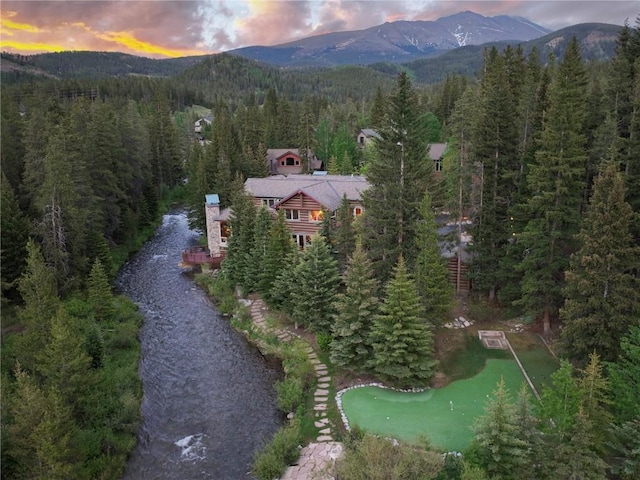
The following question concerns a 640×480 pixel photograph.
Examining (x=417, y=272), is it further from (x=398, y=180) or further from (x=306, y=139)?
(x=306, y=139)

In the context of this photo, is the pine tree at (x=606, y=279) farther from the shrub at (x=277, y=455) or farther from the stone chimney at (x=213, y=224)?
the stone chimney at (x=213, y=224)

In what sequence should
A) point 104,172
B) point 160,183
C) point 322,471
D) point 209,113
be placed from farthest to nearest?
point 209,113 → point 160,183 → point 104,172 → point 322,471

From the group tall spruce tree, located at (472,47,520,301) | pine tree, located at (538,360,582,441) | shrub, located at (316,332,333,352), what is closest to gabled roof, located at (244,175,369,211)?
tall spruce tree, located at (472,47,520,301)

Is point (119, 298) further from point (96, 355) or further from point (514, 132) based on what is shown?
point (514, 132)

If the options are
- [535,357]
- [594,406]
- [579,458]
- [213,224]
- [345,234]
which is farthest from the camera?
[213,224]

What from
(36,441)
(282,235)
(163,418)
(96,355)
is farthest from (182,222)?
(36,441)

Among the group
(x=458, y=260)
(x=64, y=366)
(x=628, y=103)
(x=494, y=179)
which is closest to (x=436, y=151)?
(x=458, y=260)
